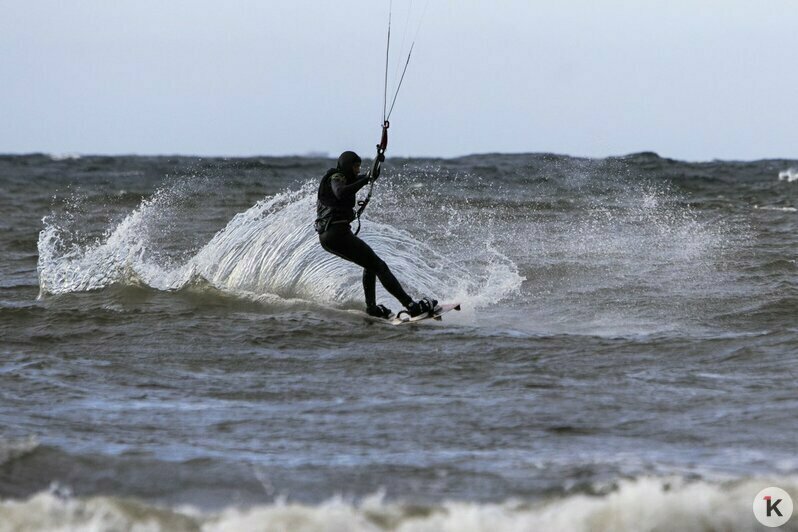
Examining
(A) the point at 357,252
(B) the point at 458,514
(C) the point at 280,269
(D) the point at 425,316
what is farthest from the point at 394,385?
(C) the point at 280,269

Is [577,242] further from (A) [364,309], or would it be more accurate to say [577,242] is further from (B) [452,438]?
(B) [452,438]

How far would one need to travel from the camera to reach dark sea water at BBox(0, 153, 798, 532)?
5.09 meters

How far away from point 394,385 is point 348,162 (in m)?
2.99

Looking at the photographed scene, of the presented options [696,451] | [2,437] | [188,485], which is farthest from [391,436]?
[2,437]

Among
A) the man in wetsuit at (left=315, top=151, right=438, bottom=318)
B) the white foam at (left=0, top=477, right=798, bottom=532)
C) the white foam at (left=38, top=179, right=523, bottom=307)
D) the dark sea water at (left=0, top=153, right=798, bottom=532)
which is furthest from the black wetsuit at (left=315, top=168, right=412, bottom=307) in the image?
the white foam at (left=0, top=477, right=798, bottom=532)

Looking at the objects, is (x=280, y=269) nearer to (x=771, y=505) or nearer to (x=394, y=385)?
(x=394, y=385)

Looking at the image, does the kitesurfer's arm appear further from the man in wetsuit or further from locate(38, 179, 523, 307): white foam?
locate(38, 179, 523, 307): white foam

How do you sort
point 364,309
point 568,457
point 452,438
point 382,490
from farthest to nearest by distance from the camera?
1. point 364,309
2. point 452,438
3. point 568,457
4. point 382,490

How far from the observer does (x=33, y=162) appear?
52094mm

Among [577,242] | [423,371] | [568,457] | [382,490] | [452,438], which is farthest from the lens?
[577,242]

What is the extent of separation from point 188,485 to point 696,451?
8.46 feet

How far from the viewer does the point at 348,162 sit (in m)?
9.78

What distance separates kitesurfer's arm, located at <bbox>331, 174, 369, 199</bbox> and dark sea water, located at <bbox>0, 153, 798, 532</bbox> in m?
1.17

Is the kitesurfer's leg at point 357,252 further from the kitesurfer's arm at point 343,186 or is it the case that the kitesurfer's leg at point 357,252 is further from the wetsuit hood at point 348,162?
the wetsuit hood at point 348,162
